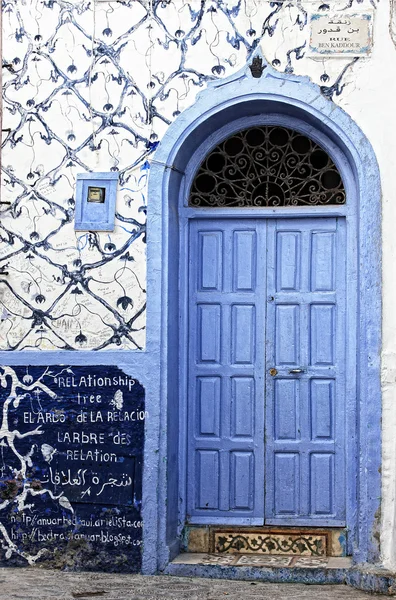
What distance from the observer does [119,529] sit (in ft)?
22.9

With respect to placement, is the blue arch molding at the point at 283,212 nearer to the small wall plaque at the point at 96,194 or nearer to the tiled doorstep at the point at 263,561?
the tiled doorstep at the point at 263,561

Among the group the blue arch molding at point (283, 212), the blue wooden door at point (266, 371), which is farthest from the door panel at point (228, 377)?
the blue arch molding at point (283, 212)

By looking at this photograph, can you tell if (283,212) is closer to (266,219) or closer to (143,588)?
(266,219)

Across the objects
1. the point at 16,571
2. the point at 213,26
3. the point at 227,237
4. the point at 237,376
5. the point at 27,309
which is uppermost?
the point at 213,26

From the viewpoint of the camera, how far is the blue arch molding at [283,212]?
6.78 metres

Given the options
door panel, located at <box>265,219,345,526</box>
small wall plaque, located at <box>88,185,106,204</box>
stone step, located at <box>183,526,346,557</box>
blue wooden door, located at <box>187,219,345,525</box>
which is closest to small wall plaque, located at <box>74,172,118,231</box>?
small wall plaque, located at <box>88,185,106,204</box>

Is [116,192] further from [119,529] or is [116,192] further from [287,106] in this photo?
[119,529]

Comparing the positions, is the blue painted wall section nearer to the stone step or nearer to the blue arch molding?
the blue arch molding

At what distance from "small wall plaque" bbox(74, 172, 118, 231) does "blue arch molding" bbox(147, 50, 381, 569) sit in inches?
11.1

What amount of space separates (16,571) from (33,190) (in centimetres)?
265

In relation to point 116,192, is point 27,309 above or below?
below

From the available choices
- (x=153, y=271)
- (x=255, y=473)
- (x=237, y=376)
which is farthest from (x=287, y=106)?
(x=255, y=473)

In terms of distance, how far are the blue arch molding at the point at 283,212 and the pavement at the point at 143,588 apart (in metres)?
0.28

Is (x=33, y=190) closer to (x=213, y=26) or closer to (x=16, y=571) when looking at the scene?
(x=213, y=26)
